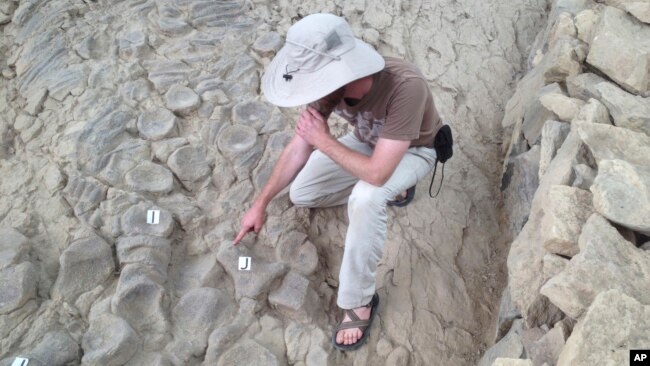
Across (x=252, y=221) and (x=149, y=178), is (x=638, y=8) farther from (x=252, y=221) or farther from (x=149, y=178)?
(x=149, y=178)

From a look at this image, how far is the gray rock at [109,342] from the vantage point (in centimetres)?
162

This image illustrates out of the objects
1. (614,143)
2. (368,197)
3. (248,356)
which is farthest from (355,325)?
(614,143)

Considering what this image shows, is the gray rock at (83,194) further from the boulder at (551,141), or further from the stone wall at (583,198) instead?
the boulder at (551,141)

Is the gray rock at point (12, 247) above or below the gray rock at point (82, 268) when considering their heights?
above

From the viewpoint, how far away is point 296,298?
1.92 metres

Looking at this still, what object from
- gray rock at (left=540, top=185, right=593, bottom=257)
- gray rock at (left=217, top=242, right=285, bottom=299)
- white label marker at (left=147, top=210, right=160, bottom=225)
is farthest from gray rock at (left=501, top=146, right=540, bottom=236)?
white label marker at (left=147, top=210, right=160, bottom=225)

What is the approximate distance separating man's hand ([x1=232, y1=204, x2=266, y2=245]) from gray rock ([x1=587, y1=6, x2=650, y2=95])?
1.67 meters

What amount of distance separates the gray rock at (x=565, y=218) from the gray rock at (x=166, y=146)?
66.1 inches

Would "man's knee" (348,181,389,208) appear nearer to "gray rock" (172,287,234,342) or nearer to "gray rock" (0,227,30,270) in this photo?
"gray rock" (172,287,234,342)

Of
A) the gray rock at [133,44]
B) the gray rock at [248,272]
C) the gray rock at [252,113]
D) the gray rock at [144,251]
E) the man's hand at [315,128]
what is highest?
the man's hand at [315,128]

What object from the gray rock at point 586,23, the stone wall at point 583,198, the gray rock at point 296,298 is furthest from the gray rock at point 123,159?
the gray rock at point 586,23

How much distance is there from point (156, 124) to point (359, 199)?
1.24 meters

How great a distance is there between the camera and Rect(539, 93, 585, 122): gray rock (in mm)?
1999

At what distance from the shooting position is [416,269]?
7.14 ft
